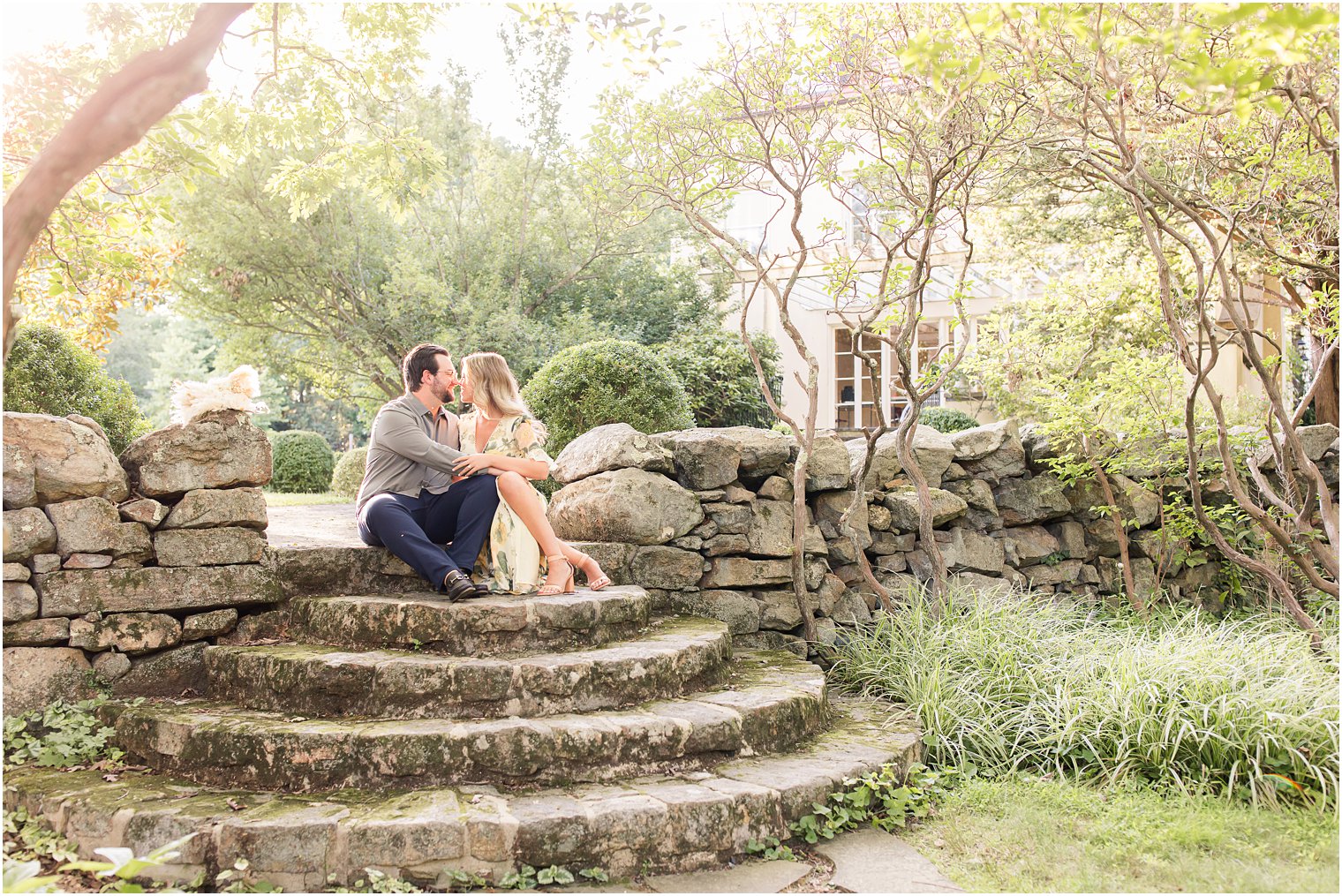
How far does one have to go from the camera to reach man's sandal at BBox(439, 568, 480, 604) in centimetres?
373

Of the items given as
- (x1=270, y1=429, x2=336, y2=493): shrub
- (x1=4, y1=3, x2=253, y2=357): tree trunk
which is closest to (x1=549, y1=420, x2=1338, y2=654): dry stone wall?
(x1=4, y1=3, x2=253, y2=357): tree trunk

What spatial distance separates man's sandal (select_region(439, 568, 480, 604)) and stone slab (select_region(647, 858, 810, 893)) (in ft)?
4.56

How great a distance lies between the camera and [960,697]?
4043 millimetres

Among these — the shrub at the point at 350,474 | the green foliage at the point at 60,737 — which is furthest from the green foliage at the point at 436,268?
the green foliage at the point at 60,737

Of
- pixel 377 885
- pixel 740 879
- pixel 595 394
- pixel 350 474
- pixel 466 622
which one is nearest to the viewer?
pixel 377 885

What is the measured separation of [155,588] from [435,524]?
1.17 m

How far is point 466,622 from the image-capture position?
11.9 feet

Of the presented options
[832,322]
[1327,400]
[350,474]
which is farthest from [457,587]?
[832,322]

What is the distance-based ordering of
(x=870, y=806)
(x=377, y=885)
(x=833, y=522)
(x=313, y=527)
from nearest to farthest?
(x=377, y=885) → (x=870, y=806) → (x=833, y=522) → (x=313, y=527)

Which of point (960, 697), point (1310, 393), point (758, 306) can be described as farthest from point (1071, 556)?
point (758, 306)

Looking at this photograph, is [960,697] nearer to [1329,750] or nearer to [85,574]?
[1329,750]

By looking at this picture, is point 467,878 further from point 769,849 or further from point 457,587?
point 457,587

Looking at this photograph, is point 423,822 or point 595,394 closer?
point 423,822

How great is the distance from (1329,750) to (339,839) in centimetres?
349
